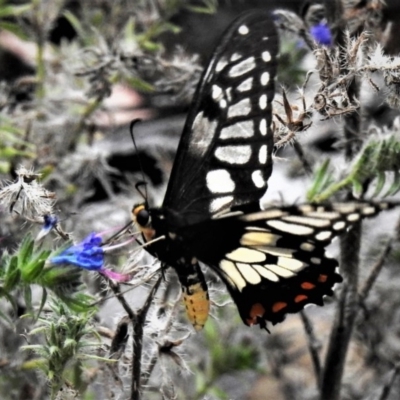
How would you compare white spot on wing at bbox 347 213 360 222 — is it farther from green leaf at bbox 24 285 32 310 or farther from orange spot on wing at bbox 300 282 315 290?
green leaf at bbox 24 285 32 310

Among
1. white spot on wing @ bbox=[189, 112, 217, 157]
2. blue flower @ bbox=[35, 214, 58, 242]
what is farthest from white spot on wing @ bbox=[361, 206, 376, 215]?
blue flower @ bbox=[35, 214, 58, 242]

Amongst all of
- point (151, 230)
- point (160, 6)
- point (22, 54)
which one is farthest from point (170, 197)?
point (22, 54)

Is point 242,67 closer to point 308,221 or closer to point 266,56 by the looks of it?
point 266,56

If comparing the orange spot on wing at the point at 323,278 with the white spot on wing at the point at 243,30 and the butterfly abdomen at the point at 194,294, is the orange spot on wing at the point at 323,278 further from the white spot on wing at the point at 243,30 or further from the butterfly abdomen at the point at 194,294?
the white spot on wing at the point at 243,30

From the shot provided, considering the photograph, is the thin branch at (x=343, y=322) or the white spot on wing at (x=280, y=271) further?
the thin branch at (x=343, y=322)

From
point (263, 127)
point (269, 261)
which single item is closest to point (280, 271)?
point (269, 261)

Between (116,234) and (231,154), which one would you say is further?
(231,154)

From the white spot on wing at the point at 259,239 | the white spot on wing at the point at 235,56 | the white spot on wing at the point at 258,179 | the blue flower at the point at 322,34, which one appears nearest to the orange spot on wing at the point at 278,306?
the white spot on wing at the point at 259,239
